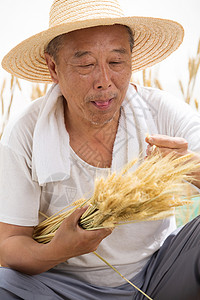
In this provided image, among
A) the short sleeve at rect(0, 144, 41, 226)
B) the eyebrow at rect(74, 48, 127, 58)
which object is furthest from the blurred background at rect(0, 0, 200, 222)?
the eyebrow at rect(74, 48, 127, 58)

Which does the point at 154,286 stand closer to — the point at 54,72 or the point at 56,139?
the point at 56,139

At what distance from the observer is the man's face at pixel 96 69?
1696 mm

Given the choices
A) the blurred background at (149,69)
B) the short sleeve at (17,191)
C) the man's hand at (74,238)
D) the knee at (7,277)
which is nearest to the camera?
the man's hand at (74,238)

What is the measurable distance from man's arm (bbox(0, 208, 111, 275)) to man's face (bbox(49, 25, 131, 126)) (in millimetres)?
471

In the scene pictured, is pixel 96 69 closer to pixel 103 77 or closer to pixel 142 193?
pixel 103 77

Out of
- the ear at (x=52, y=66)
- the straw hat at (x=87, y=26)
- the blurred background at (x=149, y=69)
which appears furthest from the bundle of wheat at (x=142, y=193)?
the blurred background at (x=149, y=69)

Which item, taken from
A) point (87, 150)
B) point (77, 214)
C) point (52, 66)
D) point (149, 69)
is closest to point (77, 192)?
point (87, 150)

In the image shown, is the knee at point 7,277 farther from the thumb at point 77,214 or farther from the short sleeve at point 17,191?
the thumb at point 77,214

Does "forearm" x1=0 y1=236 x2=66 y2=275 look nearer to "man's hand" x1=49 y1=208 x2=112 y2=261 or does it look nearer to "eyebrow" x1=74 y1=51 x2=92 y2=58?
"man's hand" x1=49 y1=208 x2=112 y2=261

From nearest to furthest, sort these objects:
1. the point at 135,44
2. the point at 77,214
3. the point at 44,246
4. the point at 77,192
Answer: the point at 77,214 → the point at 44,246 → the point at 77,192 → the point at 135,44

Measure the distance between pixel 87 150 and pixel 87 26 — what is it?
0.53 meters

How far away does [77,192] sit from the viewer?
73.7 inches

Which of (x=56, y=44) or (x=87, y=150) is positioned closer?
(x=56, y=44)

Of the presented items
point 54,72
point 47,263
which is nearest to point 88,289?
point 47,263
